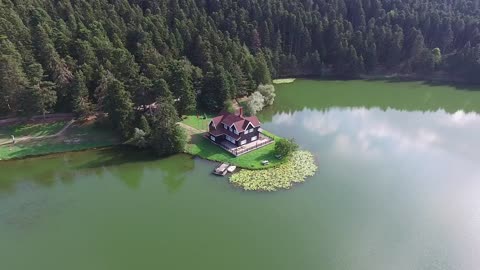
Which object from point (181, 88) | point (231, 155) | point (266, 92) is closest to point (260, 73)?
point (266, 92)

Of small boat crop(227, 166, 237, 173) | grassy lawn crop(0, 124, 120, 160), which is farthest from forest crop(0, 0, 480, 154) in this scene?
small boat crop(227, 166, 237, 173)

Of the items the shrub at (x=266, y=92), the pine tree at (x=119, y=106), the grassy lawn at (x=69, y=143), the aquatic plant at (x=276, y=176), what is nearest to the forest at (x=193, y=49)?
the pine tree at (x=119, y=106)

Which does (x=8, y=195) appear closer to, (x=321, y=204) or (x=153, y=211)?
(x=153, y=211)

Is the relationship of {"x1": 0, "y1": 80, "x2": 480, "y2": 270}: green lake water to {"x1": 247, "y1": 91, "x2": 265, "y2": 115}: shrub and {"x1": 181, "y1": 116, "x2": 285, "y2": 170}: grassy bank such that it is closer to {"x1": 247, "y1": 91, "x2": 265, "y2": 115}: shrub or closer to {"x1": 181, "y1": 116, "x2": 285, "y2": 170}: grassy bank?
{"x1": 181, "y1": 116, "x2": 285, "y2": 170}: grassy bank

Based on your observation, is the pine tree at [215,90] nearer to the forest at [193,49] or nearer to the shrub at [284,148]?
the forest at [193,49]

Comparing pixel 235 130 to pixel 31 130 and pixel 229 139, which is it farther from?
pixel 31 130

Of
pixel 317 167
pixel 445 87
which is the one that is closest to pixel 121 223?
pixel 317 167
